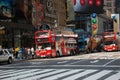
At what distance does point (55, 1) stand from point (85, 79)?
62196mm

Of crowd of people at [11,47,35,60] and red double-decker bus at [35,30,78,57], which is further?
red double-decker bus at [35,30,78,57]

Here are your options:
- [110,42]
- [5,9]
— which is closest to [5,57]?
[5,9]

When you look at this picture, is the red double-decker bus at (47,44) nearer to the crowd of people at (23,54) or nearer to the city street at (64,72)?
the crowd of people at (23,54)

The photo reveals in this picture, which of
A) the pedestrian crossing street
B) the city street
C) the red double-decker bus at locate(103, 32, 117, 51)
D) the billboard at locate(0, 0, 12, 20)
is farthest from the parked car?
the red double-decker bus at locate(103, 32, 117, 51)

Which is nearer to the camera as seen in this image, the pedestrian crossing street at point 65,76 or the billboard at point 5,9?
the pedestrian crossing street at point 65,76

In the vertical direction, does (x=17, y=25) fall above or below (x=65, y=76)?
above

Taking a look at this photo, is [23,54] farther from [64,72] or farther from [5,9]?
[64,72]

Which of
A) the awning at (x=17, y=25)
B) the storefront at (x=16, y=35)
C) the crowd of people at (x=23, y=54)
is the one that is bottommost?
the crowd of people at (x=23, y=54)

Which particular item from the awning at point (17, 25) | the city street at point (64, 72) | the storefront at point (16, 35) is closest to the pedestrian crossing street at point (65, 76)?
the city street at point (64, 72)

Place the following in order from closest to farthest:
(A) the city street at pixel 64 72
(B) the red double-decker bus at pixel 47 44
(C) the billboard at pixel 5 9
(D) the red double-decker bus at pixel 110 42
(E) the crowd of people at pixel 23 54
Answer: (A) the city street at pixel 64 72 → (E) the crowd of people at pixel 23 54 → (B) the red double-decker bus at pixel 47 44 → (C) the billboard at pixel 5 9 → (D) the red double-decker bus at pixel 110 42

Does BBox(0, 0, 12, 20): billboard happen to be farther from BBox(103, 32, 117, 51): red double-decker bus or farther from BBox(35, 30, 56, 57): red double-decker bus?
BBox(103, 32, 117, 51): red double-decker bus

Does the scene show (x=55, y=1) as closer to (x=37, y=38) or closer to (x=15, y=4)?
(x=15, y=4)

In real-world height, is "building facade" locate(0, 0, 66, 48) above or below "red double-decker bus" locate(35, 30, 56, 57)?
above

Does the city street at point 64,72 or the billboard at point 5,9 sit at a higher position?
the billboard at point 5,9
